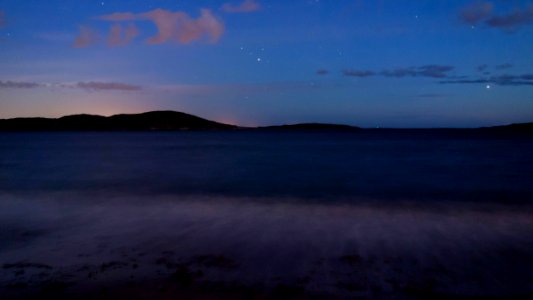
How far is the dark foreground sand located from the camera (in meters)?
5.23

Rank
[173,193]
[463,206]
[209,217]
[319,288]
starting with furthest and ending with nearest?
[173,193], [463,206], [209,217], [319,288]

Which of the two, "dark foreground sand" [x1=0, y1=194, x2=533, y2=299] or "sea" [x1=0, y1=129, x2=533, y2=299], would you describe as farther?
"sea" [x1=0, y1=129, x2=533, y2=299]

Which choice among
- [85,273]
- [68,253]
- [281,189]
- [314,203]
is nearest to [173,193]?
[281,189]

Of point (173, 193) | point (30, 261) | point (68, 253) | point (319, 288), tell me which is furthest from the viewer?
point (173, 193)

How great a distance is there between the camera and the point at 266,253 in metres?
6.82

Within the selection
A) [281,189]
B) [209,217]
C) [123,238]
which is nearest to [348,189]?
[281,189]

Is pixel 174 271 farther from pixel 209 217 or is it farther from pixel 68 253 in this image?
pixel 209 217

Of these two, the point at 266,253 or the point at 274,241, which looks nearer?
the point at 266,253

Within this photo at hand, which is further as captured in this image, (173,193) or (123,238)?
(173,193)

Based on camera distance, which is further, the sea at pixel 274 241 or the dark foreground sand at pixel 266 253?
the sea at pixel 274 241

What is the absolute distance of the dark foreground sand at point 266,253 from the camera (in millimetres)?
5234

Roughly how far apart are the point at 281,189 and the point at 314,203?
4139 mm

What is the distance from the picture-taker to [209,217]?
10.5 metres

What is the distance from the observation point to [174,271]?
5898mm
